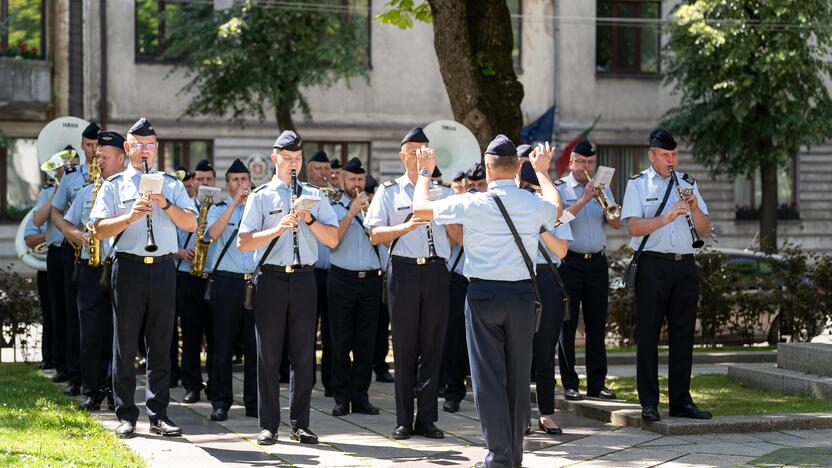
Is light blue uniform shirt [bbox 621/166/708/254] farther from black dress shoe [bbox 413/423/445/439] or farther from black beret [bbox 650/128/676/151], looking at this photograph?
black dress shoe [bbox 413/423/445/439]

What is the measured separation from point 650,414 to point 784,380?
7.91 feet

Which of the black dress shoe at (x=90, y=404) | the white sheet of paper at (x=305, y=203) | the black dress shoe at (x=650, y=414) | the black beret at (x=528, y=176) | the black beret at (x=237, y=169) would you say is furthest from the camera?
the black beret at (x=237, y=169)

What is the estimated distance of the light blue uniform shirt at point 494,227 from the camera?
322 inches

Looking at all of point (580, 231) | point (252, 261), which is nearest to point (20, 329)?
point (252, 261)

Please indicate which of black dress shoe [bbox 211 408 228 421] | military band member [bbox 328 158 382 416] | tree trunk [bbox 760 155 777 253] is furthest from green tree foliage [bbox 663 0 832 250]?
black dress shoe [bbox 211 408 228 421]

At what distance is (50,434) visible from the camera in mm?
9109

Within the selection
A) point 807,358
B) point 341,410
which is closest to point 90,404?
point 341,410

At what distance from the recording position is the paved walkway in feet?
28.8

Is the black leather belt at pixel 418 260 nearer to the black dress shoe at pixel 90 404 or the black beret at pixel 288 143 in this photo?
the black beret at pixel 288 143

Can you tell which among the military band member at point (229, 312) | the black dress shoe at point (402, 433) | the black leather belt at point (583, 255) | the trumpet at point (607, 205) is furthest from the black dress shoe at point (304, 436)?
the black leather belt at point (583, 255)

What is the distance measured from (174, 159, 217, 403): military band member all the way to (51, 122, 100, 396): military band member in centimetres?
102

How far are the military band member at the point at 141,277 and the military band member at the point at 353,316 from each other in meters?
1.75

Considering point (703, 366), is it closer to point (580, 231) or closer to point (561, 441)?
point (580, 231)

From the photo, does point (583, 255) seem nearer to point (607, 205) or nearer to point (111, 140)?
point (607, 205)
